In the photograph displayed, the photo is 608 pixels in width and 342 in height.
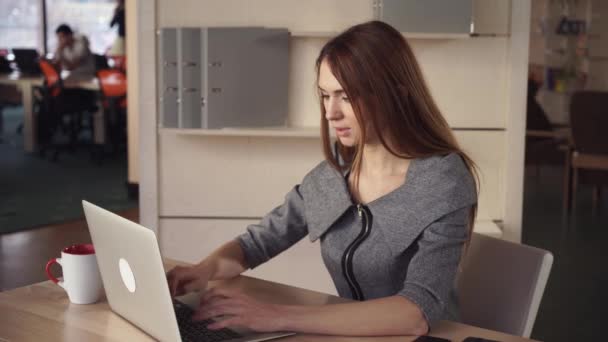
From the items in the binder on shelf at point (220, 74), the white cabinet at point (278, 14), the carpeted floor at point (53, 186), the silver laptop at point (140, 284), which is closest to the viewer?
the silver laptop at point (140, 284)

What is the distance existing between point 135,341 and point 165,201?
196 cm

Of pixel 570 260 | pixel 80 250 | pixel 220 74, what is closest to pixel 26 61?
pixel 570 260

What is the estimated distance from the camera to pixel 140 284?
157cm

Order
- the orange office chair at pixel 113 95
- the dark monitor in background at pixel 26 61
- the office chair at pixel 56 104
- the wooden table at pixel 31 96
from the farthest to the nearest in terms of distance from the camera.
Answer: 1. the dark monitor in background at pixel 26 61
2. the wooden table at pixel 31 96
3. the office chair at pixel 56 104
4. the orange office chair at pixel 113 95

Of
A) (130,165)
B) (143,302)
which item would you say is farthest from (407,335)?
(130,165)

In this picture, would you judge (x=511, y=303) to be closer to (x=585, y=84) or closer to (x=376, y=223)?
(x=376, y=223)

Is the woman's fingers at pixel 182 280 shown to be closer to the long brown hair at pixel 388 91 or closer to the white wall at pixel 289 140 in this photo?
the long brown hair at pixel 388 91

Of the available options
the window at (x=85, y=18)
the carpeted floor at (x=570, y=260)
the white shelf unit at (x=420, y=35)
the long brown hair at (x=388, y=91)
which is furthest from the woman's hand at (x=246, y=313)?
the window at (x=85, y=18)

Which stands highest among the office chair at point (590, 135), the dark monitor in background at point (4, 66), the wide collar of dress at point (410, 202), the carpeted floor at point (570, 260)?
the dark monitor in background at point (4, 66)

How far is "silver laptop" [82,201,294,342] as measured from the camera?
149cm

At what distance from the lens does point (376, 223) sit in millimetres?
1932

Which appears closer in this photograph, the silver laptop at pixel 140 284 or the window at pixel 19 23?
the silver laptop at pixel 140 284

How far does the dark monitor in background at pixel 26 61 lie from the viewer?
34.3 ft

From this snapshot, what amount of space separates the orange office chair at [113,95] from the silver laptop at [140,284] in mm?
6871
